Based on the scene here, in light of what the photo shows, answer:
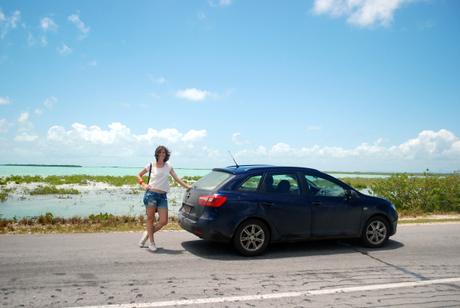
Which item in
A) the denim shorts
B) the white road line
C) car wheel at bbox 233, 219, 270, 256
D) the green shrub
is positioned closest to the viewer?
the white road line

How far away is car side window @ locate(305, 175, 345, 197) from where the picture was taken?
769cm

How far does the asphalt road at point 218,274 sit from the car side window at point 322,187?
1151 millimetres

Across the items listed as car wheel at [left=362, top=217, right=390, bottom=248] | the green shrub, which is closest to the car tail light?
car wheel at [left=362, top=217, right=390, bottom=248]

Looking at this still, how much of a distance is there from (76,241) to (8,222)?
4.28 metres

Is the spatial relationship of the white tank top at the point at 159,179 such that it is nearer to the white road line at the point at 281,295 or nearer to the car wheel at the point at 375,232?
the white road line at the point at 281,295

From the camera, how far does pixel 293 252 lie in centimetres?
752

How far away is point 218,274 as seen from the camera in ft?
19.3

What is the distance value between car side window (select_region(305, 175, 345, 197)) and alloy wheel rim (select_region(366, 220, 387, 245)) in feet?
3.30

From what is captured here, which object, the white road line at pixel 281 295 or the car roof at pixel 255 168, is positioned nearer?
the white road line at pixel 281 295

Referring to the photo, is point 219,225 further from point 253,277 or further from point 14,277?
point 14,277

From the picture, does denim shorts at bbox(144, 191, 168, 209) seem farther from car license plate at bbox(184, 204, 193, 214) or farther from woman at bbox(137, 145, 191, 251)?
car license plate at bbox(184, 204, 193, 214)

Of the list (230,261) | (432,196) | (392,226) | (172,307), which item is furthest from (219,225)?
(432,196)

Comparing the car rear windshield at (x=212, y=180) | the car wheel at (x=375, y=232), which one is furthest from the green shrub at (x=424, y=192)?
the car rear windshield at (x=212, y=180)

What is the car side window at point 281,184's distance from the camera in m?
7.39
